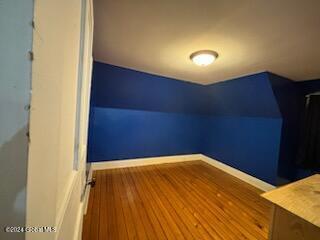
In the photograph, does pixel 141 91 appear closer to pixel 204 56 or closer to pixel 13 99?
pixel 204 56

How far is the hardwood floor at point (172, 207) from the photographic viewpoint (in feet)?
5.35

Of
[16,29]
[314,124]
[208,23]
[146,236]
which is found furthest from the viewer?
[314,124]

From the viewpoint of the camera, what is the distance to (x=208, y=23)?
4.21 ft

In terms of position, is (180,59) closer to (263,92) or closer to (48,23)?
(263,92)

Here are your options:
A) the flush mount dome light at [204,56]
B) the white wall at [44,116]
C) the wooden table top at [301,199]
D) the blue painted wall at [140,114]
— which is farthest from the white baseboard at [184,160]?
the white wall at [44,116]

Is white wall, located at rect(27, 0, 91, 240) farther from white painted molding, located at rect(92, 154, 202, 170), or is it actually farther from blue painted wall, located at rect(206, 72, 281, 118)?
white painted molding, located at rect(92, 154, 202, 170)

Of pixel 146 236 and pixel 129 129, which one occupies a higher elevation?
pixel 129 129

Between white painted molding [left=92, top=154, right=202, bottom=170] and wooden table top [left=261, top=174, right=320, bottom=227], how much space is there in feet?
A: 9.04

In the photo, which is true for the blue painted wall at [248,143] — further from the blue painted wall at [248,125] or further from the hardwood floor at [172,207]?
the hardwood floor at [172,207]

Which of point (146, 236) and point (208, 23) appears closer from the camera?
point (208, 23)

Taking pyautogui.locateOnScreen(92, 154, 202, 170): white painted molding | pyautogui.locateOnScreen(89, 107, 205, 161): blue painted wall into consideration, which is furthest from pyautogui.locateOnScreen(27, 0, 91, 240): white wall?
pyautogui.locateOnScreen(92, 154, 202, 170): white painted molding

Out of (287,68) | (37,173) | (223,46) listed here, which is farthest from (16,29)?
(287,68)

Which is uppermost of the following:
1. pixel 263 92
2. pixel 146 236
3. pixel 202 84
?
pixel 202 84

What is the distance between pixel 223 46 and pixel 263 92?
4.01 ft
